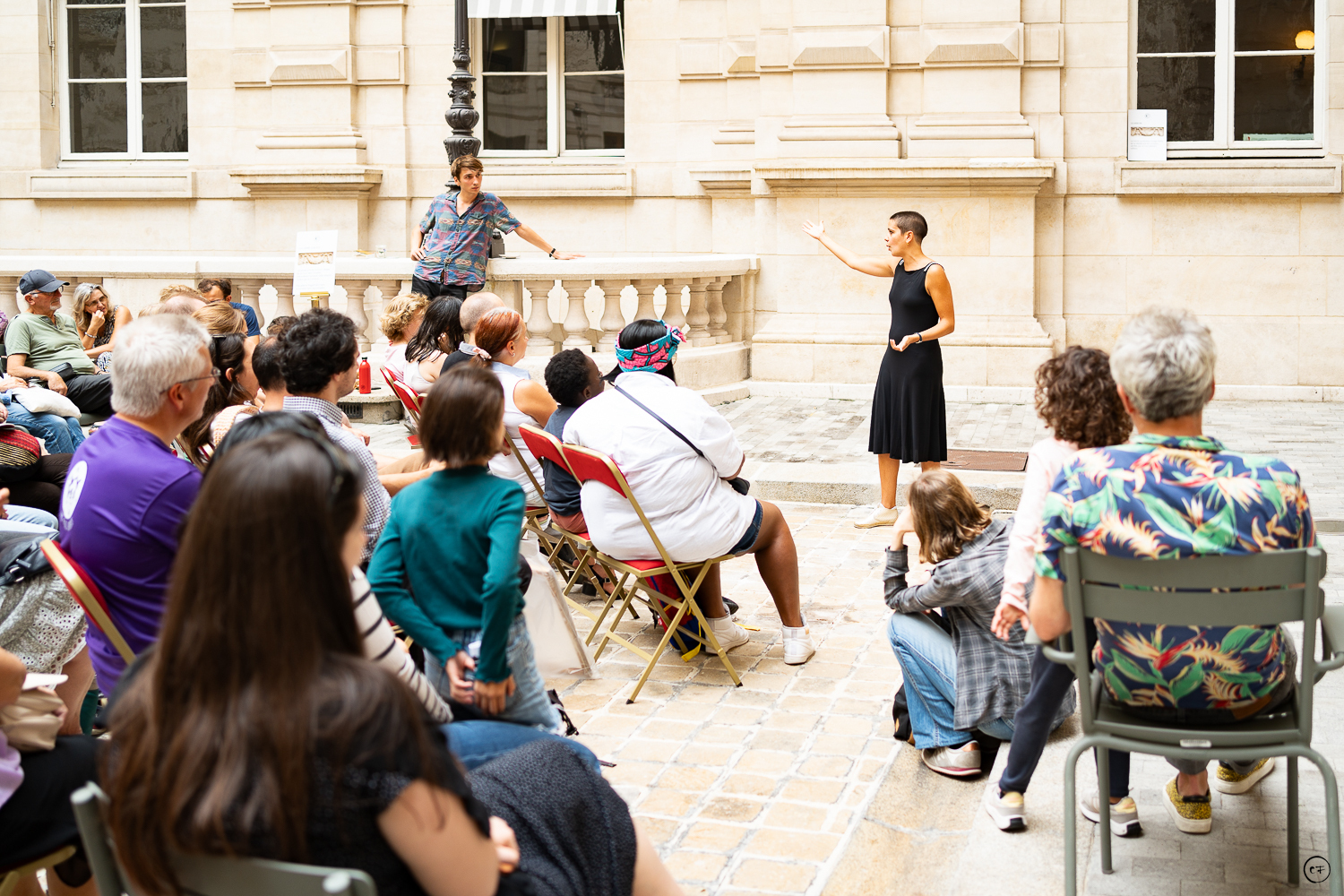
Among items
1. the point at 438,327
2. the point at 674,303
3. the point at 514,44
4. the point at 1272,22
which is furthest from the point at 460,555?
the point at 514,44

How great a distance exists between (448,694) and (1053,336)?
32.7 feet

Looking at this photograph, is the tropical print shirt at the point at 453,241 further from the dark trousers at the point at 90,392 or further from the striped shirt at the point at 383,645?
the striped shirt at the point at 383,645

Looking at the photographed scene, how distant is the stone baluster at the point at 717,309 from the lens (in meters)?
12.6

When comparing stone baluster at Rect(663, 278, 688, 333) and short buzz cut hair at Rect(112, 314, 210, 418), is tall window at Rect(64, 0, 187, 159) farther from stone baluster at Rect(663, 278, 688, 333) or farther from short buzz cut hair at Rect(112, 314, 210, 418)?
short buzz cut hair at Rect(112, 314, 210, 418)

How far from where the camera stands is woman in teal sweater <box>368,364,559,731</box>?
351 cm

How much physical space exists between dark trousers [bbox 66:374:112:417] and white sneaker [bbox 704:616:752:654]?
447cm

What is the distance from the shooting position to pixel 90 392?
8.25 m

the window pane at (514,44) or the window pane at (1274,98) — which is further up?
the window pane at (514,44)

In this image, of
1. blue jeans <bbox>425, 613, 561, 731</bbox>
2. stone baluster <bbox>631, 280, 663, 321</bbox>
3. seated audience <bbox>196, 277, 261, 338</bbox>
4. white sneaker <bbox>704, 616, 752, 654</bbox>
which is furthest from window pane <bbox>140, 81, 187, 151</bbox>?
blue jeans <bbox>425, 613, 561, 731</bbox>

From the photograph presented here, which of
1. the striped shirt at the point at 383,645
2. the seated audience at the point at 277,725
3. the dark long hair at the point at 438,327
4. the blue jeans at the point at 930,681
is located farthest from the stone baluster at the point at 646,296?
the seated audience at the point at 277,725

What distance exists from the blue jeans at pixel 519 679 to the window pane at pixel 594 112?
36.7 feet

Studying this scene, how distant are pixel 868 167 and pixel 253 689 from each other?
35.9 feet

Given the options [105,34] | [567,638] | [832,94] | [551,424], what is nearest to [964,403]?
[832,94]

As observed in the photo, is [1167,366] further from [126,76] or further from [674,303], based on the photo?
[126,76]
